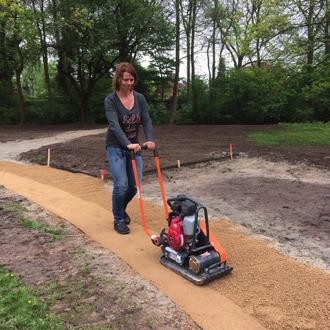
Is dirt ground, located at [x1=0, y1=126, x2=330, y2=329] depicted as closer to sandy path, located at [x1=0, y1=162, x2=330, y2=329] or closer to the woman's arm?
sandy path, located at [x1=0, y1=162, x2=330, y2=329]

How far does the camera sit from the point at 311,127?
61.0 feet

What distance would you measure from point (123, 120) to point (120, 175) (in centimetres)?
66

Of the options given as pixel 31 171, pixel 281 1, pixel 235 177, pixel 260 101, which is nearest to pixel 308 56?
pixel 281 1

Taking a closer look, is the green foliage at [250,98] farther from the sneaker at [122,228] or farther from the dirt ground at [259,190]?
the sneaker at [122,228]

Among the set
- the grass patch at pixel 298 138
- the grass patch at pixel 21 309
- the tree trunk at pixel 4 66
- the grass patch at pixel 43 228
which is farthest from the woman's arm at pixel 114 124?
the tree trunk at pixel 4 66

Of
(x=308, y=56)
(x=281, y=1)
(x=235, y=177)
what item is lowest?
(x=235, y=177)

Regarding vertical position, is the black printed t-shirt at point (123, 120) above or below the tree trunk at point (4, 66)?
below

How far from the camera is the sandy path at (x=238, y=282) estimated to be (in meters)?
3.29

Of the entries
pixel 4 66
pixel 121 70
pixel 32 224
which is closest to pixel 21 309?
pixel 32 224

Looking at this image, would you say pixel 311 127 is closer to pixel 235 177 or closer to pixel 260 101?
pixel 260 101

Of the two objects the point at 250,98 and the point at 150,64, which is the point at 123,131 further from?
the point at 150,64

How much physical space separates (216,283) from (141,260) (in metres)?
0.91

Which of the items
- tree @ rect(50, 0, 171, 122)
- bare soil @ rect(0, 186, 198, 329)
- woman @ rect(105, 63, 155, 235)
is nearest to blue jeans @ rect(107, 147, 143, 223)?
woman @ rect(105, 63, 155, 235)

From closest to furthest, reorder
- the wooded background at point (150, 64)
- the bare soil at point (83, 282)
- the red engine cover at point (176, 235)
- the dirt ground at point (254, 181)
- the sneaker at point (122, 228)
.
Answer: the bare soil at point (83, 282) < the red engine cover at point (176, 235) < the sneaker at point (122, 228) < the dirt ground at point (254, 181) < the wooded background at point (150, 64)
